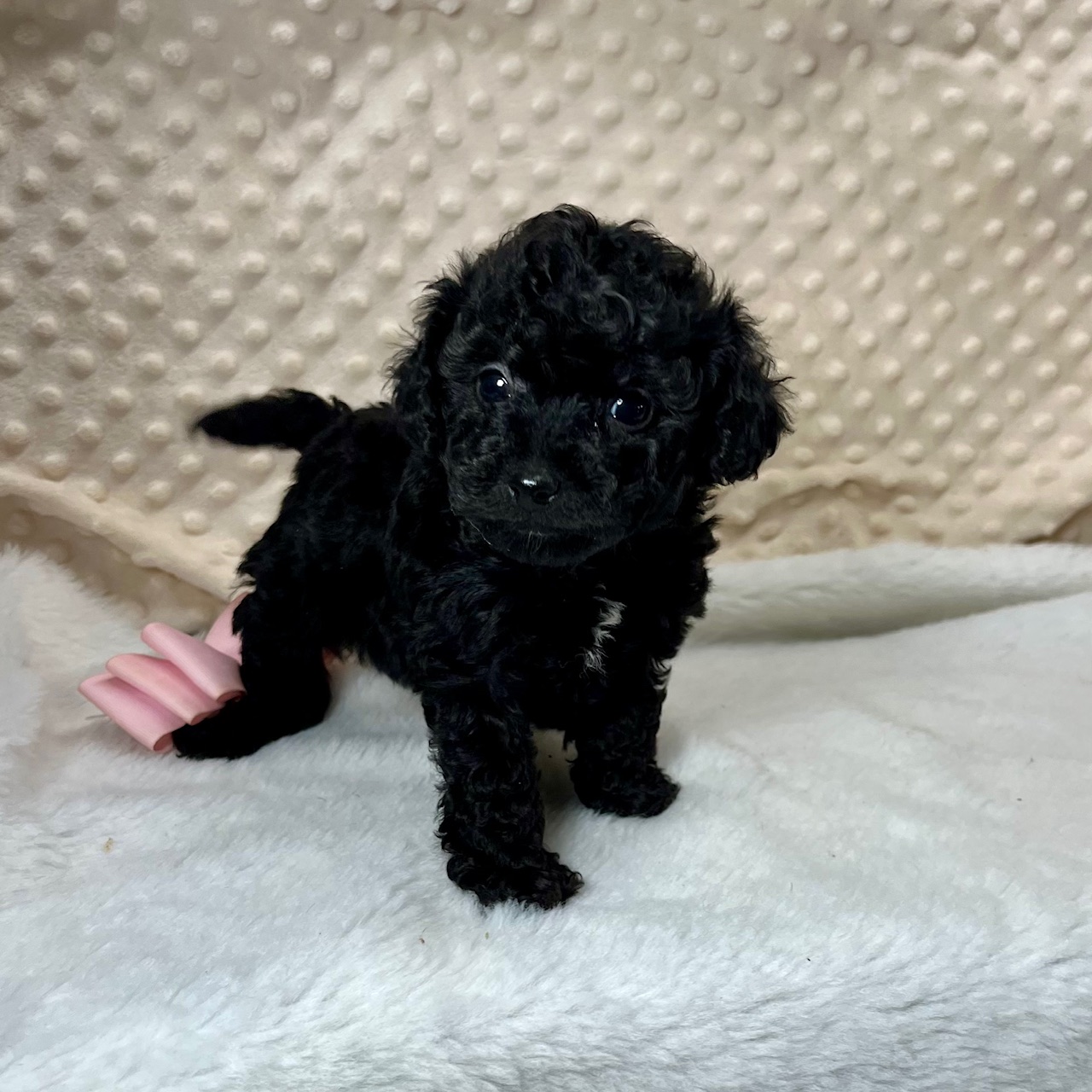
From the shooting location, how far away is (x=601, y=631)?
1.25 meters

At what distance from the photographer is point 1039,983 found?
1.13 meters

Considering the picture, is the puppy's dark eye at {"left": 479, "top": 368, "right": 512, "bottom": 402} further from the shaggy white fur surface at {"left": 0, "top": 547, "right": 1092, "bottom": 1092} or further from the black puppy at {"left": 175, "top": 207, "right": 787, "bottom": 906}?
the shaggy white fur surface at {"left": 0, "top": 547, "right": 1092, "bottom": 1092}

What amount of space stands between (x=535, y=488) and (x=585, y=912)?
530mm

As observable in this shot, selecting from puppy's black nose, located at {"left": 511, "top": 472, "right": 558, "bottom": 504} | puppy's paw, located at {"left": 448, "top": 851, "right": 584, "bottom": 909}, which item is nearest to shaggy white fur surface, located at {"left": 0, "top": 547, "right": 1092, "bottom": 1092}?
puppy's paw, located at {"left": 448, "top": 851, "right": 584, "bottom": 909}

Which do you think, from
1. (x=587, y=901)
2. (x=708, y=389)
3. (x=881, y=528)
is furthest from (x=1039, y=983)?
(x=881, y=528)

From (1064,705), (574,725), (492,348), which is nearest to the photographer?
(492,348)

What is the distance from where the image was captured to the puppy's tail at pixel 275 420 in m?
1.59

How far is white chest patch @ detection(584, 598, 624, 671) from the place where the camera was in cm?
124

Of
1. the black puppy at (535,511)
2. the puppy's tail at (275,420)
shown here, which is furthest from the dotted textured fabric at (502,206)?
the black puppy at (535,511)

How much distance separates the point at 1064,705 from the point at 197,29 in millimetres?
1809

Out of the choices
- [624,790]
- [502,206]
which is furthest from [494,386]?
[502,206]

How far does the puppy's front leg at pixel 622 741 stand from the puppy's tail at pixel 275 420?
1.94 feet

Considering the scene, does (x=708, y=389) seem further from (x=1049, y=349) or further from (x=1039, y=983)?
(x=1049, y=349)

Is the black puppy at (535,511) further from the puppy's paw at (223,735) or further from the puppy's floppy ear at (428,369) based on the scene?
the puppy's paw at (223,735)
